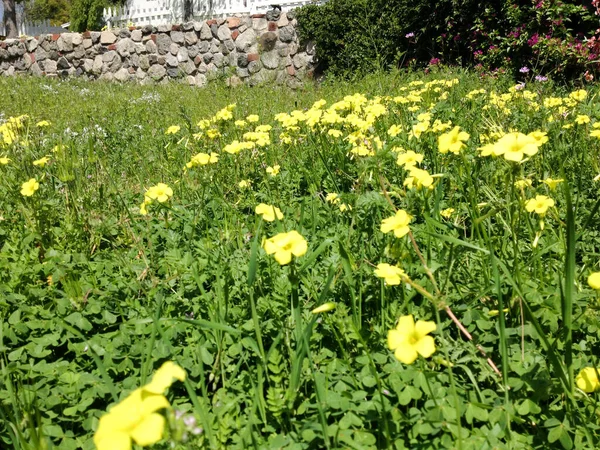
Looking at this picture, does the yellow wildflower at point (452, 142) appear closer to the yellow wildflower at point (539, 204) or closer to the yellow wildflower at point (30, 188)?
the yellow wildflower at point (539, 204)

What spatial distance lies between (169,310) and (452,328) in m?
0.96

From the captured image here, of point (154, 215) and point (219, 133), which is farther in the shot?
point (219, 133)

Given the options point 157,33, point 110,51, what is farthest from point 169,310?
point 110,51

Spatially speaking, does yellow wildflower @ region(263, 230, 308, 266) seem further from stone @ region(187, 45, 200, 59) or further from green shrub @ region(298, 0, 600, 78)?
stone @ region(187, 45, 200, 59)

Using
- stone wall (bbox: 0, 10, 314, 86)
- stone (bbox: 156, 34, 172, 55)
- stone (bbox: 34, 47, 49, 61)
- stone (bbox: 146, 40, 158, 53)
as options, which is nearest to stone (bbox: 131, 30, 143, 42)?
stone wall (bbox: 0, 10, 314, 86)

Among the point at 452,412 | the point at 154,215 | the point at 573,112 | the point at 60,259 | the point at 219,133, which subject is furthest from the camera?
the point at 573,112

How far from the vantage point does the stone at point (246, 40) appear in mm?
10336

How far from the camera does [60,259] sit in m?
1.93

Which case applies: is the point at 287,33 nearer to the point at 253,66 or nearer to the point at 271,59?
the point at 271,59

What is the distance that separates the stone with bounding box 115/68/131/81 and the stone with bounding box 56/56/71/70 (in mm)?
1590

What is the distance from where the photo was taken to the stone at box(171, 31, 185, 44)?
11.2 m

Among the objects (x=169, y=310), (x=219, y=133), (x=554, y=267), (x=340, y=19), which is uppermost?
(x=340, y=19)

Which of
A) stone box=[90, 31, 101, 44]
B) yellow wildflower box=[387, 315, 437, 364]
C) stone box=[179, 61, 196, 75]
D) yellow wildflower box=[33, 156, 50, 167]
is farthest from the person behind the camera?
stone box=[90, 31, 101, 44]

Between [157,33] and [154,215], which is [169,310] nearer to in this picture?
[154,215]
